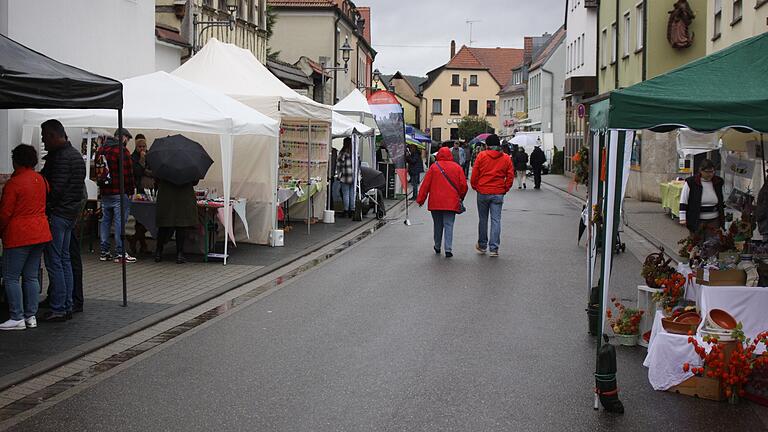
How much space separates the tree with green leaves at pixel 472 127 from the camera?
337ft

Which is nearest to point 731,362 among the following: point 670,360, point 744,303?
point 670,360

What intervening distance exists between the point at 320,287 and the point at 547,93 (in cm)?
5887

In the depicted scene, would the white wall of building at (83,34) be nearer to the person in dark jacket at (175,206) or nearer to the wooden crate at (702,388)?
the person in dark jacket at (175,206)

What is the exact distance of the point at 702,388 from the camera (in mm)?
6867

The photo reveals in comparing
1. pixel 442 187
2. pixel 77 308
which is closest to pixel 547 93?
pixel 442 187

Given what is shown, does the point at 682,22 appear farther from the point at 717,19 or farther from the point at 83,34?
the point at 83,34

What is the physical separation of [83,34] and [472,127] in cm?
8704

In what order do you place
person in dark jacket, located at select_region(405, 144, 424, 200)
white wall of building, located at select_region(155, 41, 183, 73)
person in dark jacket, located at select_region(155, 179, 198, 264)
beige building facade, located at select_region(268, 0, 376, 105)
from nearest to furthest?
person in dark jacket, located at select_region(155, 179, 198, 264) → white wall of building, located at select_region(155, 41, 183, 73) → person in dark jacket, located at select_region(405, 144, 424, 200) → beige building facade, located at select_region(268, 0, 376, 105)

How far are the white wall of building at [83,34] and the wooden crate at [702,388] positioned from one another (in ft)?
37.2

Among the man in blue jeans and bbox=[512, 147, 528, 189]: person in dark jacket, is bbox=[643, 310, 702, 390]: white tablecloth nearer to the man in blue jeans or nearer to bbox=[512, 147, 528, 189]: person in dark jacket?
the man in blue jeans

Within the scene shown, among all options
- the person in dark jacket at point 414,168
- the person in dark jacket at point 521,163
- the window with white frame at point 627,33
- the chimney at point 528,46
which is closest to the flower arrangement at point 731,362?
the person in dark jacket at point 414,168

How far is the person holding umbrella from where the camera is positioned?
44.2 ft

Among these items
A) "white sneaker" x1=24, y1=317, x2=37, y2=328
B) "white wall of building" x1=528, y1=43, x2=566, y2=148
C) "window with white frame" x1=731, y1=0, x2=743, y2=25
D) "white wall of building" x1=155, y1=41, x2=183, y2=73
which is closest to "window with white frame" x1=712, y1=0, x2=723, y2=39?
"window with white frame" x1=731, y1=0, x2=743, y2=25

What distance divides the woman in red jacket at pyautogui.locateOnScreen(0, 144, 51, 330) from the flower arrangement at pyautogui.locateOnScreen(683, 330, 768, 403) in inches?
226
